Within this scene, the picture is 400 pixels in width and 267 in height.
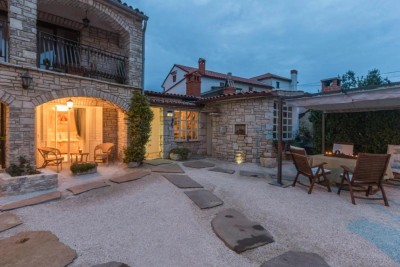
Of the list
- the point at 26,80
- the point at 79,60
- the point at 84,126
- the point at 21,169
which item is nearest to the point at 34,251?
→ the point at 21,169

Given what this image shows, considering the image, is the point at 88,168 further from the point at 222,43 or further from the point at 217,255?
the point at 222,43

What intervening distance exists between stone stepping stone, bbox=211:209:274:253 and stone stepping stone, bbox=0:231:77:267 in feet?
6.32

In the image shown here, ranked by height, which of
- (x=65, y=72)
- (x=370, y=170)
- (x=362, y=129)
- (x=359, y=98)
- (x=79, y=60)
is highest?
(x=79, y=60)

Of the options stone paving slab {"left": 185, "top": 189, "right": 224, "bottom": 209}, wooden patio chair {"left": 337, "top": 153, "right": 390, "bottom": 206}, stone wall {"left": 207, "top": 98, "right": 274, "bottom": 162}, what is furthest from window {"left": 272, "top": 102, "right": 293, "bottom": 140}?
stone paving slab {"left": 185, "top": 189, "right": 224, "bottom": 209}

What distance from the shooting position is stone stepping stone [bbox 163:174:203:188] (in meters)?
5.46

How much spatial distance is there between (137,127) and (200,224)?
497 cm

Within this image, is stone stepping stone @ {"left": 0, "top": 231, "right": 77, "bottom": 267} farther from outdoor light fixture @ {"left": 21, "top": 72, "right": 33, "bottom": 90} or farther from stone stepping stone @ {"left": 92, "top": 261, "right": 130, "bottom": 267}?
outdoor light fixture @ {"left": 21, "top": 72, "right": 33, "bottom": 90}

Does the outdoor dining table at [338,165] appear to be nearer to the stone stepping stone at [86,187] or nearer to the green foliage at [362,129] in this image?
the green foliage at [362,129]

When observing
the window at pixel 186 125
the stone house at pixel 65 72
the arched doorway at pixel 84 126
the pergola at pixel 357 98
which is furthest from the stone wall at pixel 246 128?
the arched doorway at pixel 84 126

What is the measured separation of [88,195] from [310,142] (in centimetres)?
945

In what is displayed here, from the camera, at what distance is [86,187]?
5207mm

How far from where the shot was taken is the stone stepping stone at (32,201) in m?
4.03

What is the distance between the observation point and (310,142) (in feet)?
33.6

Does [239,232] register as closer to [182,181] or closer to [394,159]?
[182,181]
